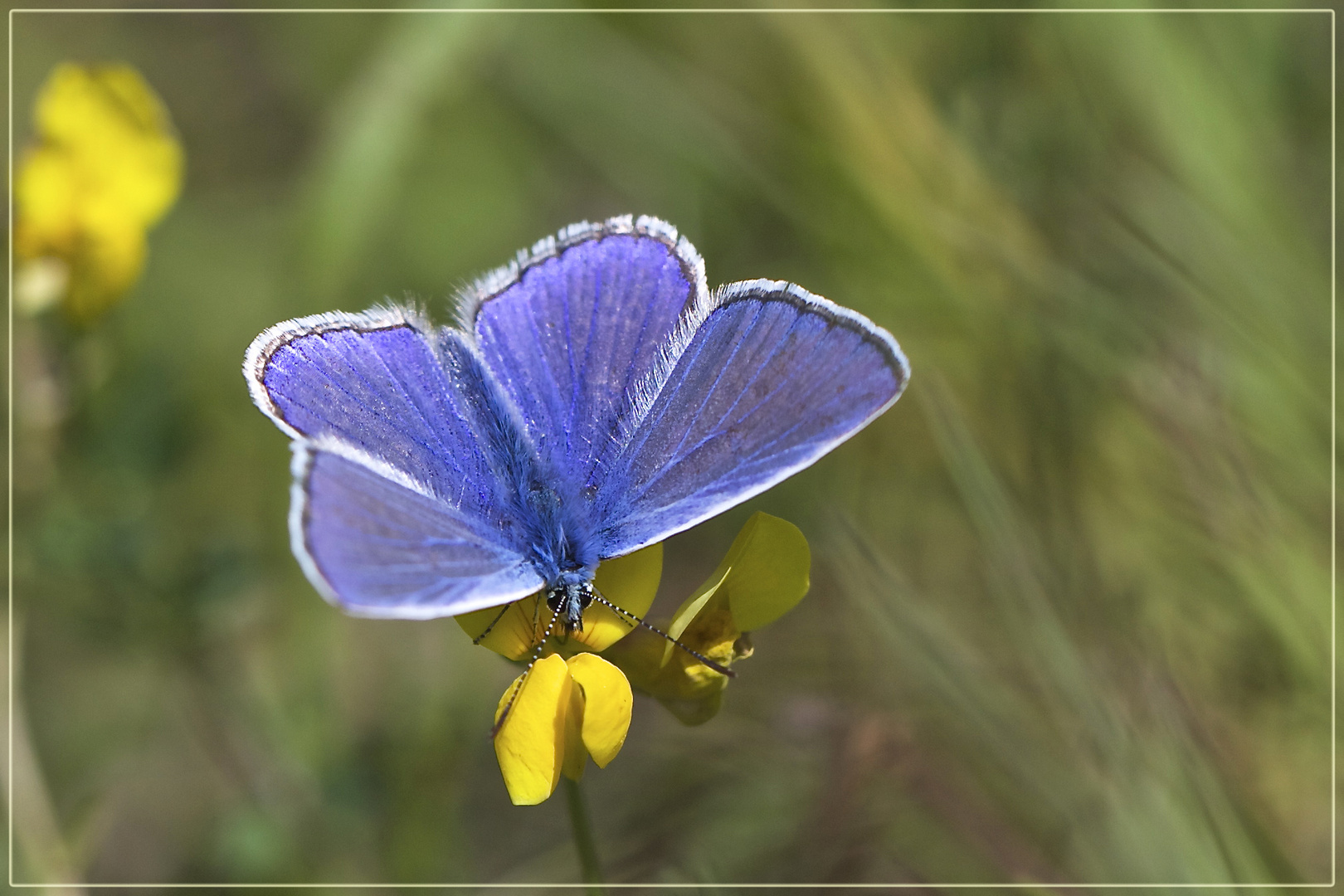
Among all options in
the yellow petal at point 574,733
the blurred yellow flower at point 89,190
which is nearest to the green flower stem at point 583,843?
the yellow petal at point 574,733

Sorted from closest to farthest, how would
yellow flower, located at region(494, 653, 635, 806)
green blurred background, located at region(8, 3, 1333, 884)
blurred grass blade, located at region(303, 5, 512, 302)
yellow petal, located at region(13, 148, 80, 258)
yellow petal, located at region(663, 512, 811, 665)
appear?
yellow flower, located at region(494, 653, 635, 806)
yellow petal, located at region(663, 512, 811, 665)
green blurred background, located at region(8, 3, 1333, 884)
yellow petal, located at region(13, 148, 80, 258)
blurred grass blade, located at region(303, 5, 512, 302)

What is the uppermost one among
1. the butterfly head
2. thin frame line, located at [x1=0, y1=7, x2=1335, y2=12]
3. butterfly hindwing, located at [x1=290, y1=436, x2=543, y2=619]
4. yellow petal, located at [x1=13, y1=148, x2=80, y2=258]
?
thin frame line, located at [x1=0, y1=7, x2=1335, y2=12]

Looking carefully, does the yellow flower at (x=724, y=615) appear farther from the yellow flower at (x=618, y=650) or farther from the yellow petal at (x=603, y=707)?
the yellow petal at (x=603, y=707)

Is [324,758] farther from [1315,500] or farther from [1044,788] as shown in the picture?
[1315,500]

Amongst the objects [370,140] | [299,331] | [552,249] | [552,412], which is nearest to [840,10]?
[370,140]

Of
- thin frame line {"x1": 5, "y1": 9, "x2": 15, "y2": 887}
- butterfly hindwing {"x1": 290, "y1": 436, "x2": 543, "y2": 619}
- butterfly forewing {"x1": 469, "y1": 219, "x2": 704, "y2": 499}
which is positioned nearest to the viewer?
butterfly hindwing {"x1": 290, "y1": 436, "x2": 543, "y2": 619}

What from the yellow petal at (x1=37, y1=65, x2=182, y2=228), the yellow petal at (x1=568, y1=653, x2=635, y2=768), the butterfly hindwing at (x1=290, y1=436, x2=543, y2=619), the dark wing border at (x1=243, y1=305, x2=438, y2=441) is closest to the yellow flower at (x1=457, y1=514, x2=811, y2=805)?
the yellow petal at (x1=568, y1=653, x2=635, y2=768)

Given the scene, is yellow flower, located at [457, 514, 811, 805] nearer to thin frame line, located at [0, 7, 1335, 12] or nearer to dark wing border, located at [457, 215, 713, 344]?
dark wing border, located at [457, 215, 713, 344]

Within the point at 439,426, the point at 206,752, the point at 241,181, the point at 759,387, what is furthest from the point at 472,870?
the point at 241,181
